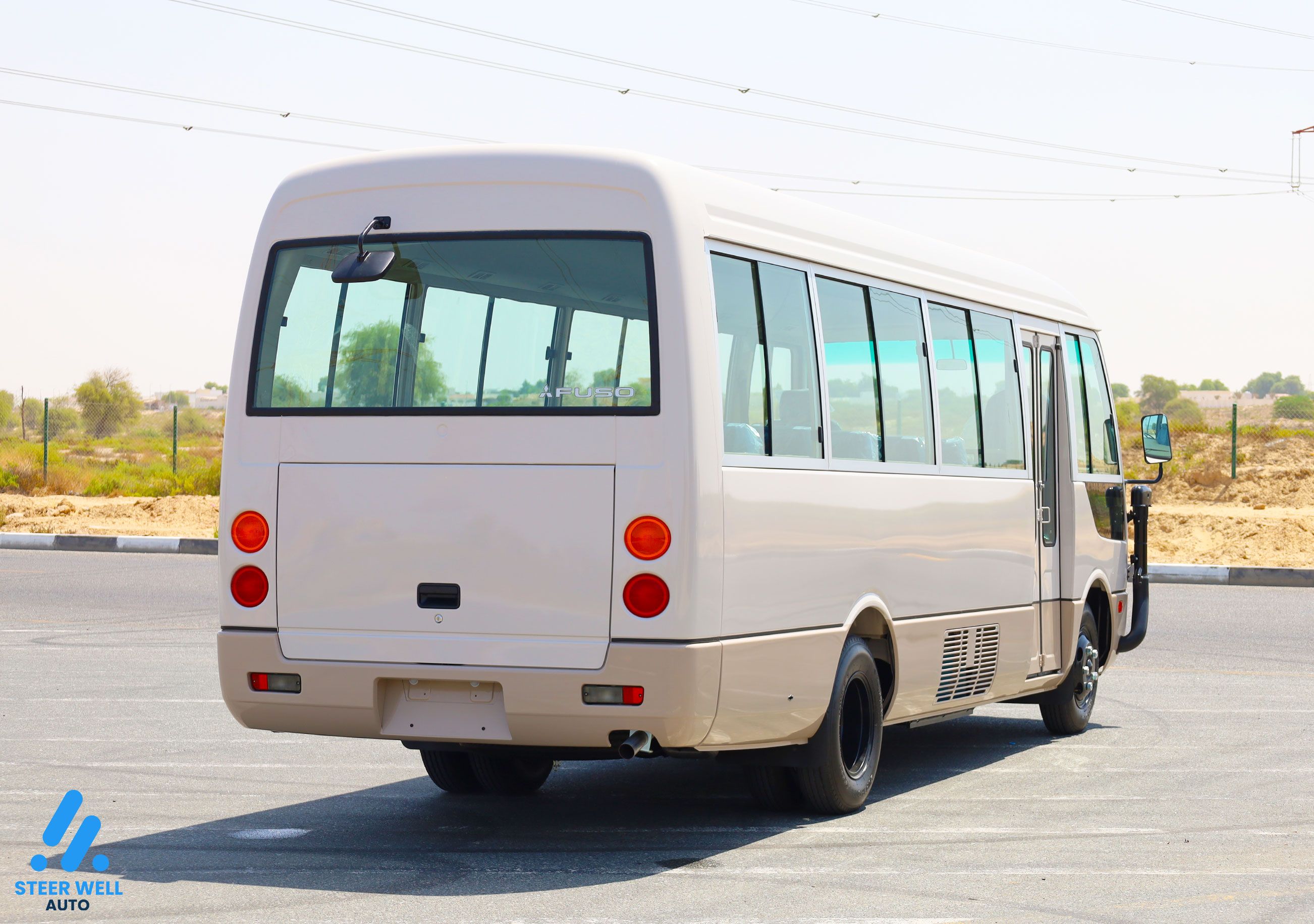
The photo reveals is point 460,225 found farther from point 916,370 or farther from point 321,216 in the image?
point 916,370

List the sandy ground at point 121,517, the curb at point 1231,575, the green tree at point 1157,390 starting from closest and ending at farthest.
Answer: the curb at point 1231,575
the sandy ground at point 121,517
the green tree at point 1157,390

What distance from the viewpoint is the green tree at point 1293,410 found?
56969 millimetres

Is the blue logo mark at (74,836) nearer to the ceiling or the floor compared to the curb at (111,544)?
nearer to the floor

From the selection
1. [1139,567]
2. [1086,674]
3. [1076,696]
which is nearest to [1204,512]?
[1139,567]

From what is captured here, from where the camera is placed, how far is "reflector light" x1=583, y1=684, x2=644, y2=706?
21.0 feet

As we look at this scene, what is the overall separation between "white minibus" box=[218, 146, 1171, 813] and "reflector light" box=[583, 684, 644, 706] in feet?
0.04

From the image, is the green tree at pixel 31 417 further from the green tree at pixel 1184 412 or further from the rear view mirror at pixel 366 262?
the rear view mirror at pixel 366 262

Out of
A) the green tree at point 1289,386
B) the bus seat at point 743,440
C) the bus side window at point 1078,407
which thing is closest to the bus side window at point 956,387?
the bus side window at point 1078,407

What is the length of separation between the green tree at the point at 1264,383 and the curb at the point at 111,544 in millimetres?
139046

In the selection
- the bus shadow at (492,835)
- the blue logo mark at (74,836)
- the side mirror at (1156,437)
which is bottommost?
the bus shadow at (492,835)

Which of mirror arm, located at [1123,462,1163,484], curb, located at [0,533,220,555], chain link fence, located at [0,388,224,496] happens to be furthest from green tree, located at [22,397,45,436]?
mirror arm, located at [1123,462,1163,484]

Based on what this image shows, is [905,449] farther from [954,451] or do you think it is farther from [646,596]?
[646,596]

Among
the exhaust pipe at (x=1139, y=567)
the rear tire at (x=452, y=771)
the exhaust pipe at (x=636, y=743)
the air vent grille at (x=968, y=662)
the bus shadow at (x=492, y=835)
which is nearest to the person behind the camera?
the bus shadow at (x=492, y=835)

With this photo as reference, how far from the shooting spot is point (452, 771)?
26.9 feet
